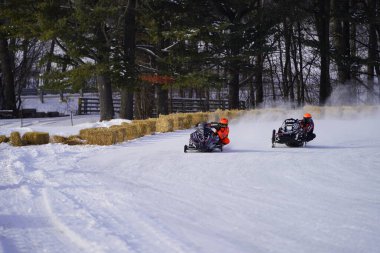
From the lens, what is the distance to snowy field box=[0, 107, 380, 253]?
5270 mm

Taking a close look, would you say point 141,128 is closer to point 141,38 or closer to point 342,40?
point 141,38

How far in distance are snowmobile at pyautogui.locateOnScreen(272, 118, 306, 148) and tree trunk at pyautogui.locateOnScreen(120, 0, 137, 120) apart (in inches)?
404

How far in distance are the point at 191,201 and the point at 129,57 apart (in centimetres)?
1664

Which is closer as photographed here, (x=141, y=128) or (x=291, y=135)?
(x=291, y=135)

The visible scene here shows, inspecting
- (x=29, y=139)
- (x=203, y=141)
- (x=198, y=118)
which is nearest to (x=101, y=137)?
(x=29, y=139)

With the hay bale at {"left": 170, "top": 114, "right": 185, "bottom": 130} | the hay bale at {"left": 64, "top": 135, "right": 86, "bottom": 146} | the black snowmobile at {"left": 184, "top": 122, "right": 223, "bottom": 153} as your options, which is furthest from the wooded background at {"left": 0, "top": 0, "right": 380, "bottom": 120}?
the black snowmobile at {"left": 184, "top": 122, "right": 223, "bottom": 153}

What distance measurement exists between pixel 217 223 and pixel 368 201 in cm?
260

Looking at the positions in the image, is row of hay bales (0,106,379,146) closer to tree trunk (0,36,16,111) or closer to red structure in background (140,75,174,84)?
red structure in background (140,75,174,84)

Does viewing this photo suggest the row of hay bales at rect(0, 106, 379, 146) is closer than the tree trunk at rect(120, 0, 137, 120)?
Yes

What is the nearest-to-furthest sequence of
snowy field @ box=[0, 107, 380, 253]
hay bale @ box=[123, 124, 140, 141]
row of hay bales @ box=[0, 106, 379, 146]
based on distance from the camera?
snowy field @ box=[0, 107, 380, 253], row of hay bales @ box=[0, 106, 379, 146], hay bale @ box=[123, 124, 140, 141]

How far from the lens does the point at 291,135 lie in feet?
45.3

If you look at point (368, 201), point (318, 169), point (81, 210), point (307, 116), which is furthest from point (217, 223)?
point (307, 116)

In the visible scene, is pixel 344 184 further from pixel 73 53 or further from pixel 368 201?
pixel 73 53

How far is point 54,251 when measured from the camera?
504 cm
